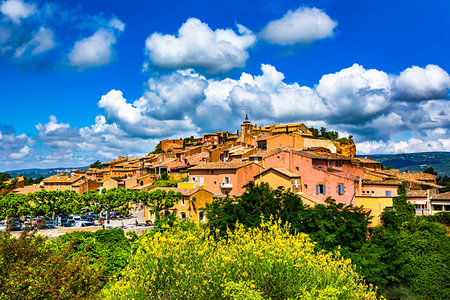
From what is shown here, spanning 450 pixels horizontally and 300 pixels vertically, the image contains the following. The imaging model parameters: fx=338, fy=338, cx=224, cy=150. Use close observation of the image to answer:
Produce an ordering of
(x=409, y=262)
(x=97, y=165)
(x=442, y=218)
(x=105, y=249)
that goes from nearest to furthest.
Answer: (x=105, y=249)
(x=409, y=262)
(x=442, y=218)
(x=97, y=165)

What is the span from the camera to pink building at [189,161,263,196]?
4634 centimetres

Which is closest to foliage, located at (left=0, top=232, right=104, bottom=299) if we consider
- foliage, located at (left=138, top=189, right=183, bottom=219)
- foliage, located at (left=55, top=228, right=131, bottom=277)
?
foliage, located at (left=55, top=228, right=131, bottom=277)

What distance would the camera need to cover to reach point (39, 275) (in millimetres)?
14859

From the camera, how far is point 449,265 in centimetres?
2988

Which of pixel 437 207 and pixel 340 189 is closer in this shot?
pixel 340 189

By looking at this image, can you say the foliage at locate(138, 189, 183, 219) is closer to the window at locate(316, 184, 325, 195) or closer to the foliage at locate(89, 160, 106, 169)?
the window at locate(316, 184, 325, 195)

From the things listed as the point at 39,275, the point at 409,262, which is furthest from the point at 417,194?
the point at 39,275

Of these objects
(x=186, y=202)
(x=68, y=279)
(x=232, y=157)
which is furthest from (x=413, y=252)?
(x=232, y=157)

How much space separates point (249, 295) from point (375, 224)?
30023 mm

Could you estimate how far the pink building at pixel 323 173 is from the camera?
122ft

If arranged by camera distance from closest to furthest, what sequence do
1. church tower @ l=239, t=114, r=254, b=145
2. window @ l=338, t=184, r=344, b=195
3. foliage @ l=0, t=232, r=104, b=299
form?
foliage @ l=0, t=232, r=104, b=299, window @ l=338, t=184, r=344, b=195, church tower @ l=239, t=114, r=254, b=145

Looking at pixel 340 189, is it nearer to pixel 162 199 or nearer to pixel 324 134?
pixel 162 199

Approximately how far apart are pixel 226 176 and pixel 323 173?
1391cm

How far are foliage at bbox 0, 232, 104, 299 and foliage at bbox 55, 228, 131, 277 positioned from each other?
2757mm
